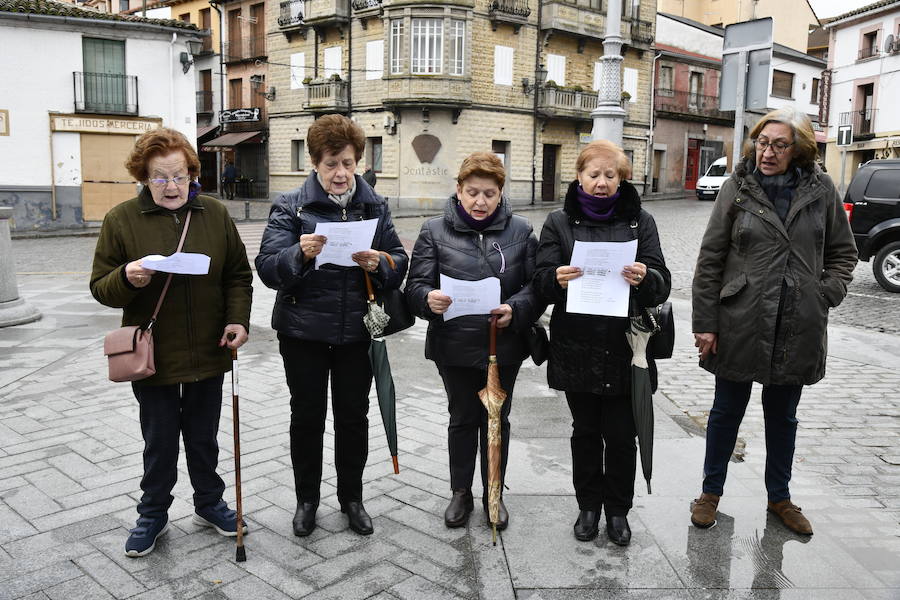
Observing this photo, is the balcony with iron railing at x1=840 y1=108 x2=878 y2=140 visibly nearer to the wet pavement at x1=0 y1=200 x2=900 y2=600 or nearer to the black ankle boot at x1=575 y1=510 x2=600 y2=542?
the wet pavement at x1=0 y1=200 x2=900 y2=600

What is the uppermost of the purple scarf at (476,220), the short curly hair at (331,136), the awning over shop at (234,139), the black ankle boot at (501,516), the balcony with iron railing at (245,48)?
the balcony with iron railing at (245,48)

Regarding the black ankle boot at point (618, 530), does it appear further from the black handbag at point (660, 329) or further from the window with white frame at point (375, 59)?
the window with white frame at point (375, 59)

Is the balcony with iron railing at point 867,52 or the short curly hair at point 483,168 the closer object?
the short curly hair at point 483,168

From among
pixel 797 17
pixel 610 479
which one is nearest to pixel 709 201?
pixel 797 17

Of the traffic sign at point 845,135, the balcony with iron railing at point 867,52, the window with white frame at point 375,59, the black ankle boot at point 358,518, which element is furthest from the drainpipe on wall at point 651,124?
the black ankle boot at point 358,518

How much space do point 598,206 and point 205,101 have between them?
135ft

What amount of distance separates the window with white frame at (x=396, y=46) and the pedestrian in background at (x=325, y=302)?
27.8 m

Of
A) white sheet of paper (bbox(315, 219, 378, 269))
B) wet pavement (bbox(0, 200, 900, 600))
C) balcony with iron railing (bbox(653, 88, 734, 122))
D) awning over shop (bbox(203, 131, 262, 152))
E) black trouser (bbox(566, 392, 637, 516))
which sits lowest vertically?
wet pavement (bbox(0, 200, 900, 600))

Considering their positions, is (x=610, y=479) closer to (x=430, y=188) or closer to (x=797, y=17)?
(x=430, y=188)

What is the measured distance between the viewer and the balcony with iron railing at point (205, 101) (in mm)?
40688

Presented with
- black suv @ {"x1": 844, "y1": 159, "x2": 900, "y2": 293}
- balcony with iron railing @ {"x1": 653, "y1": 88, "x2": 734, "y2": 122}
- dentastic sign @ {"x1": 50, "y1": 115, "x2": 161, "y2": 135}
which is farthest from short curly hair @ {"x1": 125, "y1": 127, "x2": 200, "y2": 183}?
balcony with iron railing @ {"x1": 653, "y1": 88, "x2": 734, "y2": 122}

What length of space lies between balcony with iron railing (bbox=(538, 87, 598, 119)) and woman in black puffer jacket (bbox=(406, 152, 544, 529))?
29.6 metres

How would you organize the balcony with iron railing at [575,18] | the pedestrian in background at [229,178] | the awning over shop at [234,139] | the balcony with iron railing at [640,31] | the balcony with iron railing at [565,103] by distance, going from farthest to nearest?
the awning over shop at [234,139]
the pedestrian in background at [229,178]
the balcony with iron railing at [640,31]
the balcony with iron railing at [565,103]
the balcony with iron railing at [575,18]

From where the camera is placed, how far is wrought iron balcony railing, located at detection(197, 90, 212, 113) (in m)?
40.7
